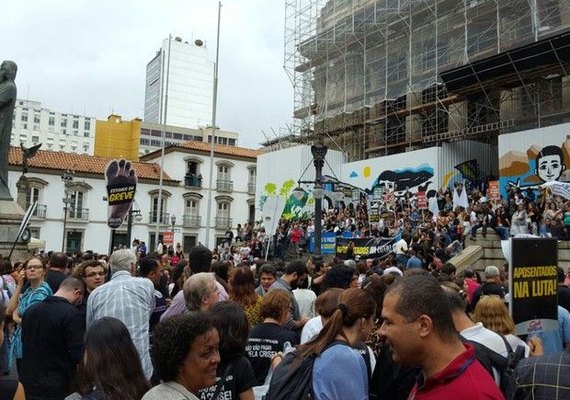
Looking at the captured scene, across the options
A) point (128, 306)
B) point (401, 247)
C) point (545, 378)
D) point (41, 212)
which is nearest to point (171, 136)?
point (41, 212)

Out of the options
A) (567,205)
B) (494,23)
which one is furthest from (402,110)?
(567,205)

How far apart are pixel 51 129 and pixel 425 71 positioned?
297ft

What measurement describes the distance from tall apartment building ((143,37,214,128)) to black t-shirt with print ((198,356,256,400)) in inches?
3364

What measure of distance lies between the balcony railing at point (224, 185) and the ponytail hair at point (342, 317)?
4785 centimetres

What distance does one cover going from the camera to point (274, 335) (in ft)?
13.0

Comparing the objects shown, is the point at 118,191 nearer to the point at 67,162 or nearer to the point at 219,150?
the point at 67,162

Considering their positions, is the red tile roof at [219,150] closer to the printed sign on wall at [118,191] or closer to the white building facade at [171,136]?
the white building facade at [171,136]

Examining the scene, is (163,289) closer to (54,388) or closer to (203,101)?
(54,388)

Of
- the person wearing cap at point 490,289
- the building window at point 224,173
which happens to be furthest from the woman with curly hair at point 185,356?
the building window at point 224,173

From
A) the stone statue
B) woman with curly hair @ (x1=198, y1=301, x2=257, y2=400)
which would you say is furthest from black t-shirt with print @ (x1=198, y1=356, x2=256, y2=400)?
the stone statue

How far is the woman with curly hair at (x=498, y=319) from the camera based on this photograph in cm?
414

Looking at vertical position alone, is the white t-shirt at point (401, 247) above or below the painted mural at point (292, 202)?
below

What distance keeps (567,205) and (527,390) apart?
15.8 m

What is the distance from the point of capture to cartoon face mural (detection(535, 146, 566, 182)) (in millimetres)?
20328
